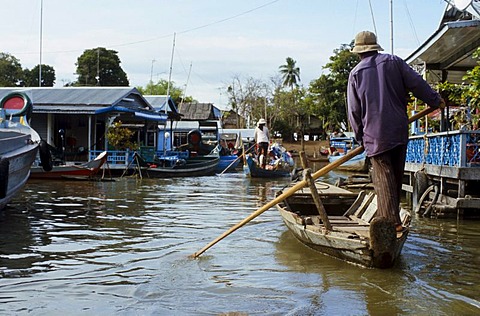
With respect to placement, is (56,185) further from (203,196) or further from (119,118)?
(119,118)

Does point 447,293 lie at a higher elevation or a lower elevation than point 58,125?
lower

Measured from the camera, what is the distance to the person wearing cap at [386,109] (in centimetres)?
556

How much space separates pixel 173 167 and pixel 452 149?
13.7m

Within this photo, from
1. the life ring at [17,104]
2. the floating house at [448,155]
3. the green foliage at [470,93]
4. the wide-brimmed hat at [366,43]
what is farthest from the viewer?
the life ring at [17,104]

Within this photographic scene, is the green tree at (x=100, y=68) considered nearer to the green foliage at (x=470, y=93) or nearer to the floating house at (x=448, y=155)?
the floating house at (x=448, y=155)

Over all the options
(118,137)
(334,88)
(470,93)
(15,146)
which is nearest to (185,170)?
(118,137)

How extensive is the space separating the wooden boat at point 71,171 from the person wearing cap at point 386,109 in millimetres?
13860

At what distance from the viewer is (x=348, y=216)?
27.1 ft

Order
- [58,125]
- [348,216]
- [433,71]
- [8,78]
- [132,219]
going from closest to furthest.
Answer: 1. [348,216]
2. [132,219]
3. [433,71]
4. [58,125]
5. [8,78]

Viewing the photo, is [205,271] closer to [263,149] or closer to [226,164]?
[263,149]

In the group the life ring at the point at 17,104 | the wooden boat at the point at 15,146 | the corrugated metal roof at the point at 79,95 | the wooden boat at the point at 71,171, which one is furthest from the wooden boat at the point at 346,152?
the wooden boat at the point at 15,146

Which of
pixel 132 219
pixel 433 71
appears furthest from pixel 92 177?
pixel 433 71

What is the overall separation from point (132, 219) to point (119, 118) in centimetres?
1539

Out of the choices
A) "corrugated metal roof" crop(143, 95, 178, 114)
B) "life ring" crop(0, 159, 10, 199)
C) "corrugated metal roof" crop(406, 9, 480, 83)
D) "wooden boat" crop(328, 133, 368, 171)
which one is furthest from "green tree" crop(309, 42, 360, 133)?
"life ring" crop(0, 159, 10, 199)
